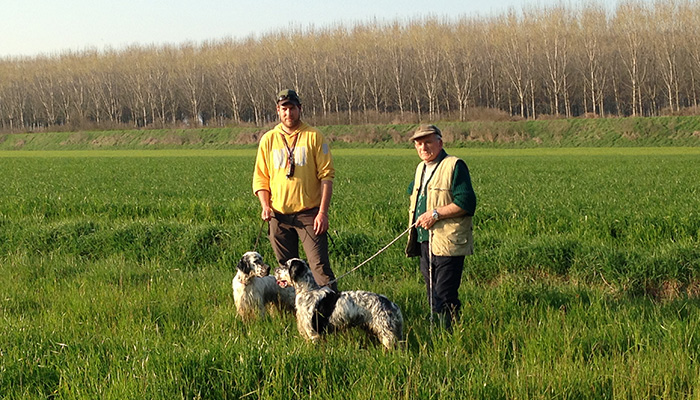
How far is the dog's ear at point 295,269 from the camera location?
17.9ft

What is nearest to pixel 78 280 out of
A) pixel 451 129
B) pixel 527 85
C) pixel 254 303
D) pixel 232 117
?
pixel 254 303

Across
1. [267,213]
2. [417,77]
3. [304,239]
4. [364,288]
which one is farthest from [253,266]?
[417,77]

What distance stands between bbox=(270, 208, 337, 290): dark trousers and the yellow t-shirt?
12 centimetres

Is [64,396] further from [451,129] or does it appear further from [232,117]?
[232,117]

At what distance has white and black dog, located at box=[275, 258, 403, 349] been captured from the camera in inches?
193

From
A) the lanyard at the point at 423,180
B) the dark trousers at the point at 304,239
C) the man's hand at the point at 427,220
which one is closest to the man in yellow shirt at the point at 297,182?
the dark trousers at the point at 304,239

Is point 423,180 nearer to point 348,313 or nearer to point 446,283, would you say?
point 446,283

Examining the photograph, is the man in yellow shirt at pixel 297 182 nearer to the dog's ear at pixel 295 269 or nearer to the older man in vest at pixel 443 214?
the dog's ear at pixel 295 269

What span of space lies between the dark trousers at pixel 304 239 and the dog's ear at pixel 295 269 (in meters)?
0.93

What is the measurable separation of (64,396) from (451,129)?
61060mm

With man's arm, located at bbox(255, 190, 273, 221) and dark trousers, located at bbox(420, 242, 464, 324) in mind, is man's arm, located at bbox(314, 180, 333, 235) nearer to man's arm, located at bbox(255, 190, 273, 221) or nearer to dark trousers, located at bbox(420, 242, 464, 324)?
man's arm, located at bbox(255, 190, 273, 221)

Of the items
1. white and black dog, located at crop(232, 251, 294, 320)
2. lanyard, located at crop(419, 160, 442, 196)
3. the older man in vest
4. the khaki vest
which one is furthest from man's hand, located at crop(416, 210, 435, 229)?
white and black dog, located at crop(232, 251, 294, 320)

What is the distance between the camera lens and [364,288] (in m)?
7.52

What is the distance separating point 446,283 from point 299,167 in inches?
74.3
